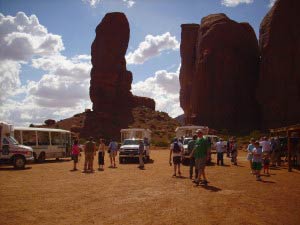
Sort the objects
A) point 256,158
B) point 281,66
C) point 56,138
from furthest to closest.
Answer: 1. point 281,66
2. point 56,138
3. point 256,158

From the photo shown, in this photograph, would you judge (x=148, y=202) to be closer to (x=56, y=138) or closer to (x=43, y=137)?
(x=43, y=137)

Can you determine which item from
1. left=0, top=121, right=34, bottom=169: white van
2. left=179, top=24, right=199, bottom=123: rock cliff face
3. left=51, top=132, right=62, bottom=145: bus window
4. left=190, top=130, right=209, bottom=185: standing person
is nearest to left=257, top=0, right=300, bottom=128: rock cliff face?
left=179, top=24, right=199, bottom=123: rock cliff face

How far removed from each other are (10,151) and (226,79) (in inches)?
1813

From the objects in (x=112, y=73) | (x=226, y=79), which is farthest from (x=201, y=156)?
(x=112, y=73)

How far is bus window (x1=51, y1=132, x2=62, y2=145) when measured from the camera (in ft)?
93.4

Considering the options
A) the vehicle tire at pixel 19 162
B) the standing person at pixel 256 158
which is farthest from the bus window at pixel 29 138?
the standing person at pixel 256 158

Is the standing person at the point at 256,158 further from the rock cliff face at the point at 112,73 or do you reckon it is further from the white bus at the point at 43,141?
the rock cliff face at the point at 112,73

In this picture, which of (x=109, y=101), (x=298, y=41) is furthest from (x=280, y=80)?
(x=109, y=101)

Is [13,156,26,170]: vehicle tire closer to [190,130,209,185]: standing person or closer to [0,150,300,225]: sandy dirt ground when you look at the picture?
[0,150,300,225]: sandy dirt ground

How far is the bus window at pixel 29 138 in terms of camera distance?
86.7ft

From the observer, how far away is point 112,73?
260ft

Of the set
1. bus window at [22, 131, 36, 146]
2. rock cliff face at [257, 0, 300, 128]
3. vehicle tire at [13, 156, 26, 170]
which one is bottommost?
vehicle tire at [13, 156, 26, 170]

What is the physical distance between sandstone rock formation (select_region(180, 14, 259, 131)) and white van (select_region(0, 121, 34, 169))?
4218 cm

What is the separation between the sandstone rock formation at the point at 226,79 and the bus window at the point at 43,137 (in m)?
36.7
